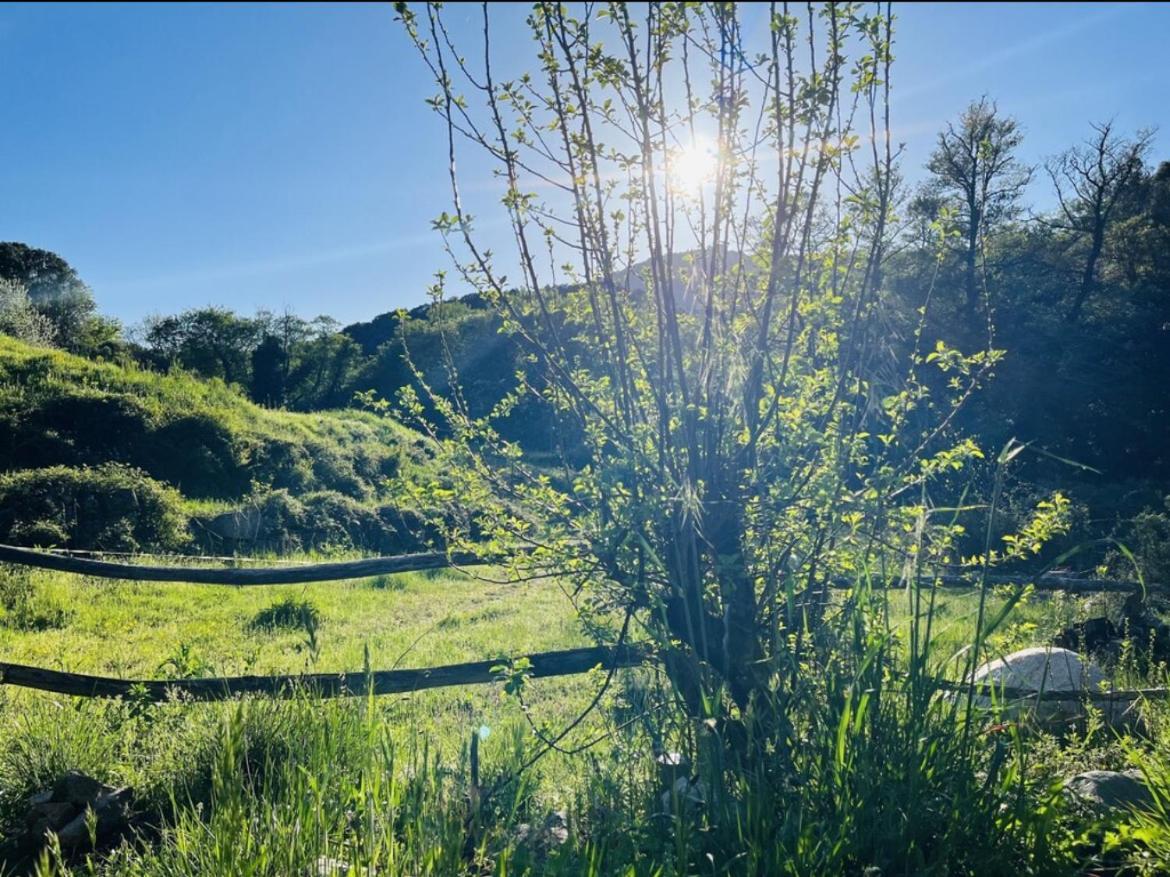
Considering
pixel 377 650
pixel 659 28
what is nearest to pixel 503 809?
pixel 659 28

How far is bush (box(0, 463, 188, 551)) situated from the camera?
11.2 meters

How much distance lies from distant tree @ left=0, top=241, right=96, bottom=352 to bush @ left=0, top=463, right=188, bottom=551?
76.4 feet

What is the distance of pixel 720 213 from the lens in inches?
123

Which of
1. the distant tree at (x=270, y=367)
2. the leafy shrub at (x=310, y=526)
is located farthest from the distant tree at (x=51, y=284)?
the leafy shrub at (x=310, y=526)

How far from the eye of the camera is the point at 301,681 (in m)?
4.18

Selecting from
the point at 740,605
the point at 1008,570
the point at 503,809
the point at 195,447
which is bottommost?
the point at 1008,570

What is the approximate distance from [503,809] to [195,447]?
48.1 feet

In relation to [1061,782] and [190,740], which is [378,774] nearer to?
[190,740]

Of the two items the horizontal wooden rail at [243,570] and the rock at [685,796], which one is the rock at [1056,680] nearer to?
the rock at [685,796]

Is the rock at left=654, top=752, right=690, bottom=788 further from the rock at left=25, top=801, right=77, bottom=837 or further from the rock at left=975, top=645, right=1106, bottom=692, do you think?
the rock at left=975, top=645, right=1106, bottom=692

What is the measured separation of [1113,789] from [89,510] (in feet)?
42.8

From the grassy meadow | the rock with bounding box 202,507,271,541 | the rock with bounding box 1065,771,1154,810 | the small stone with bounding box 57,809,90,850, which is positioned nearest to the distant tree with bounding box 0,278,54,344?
the rock with bounding box 202,507,271,541

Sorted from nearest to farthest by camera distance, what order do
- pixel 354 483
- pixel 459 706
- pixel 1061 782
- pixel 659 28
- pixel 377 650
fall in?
pixel 1061 782 < pixel 659 28 < pixel 459 706 < pixel 377 650 < pixel 354 483

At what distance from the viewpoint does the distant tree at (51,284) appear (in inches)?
1321
